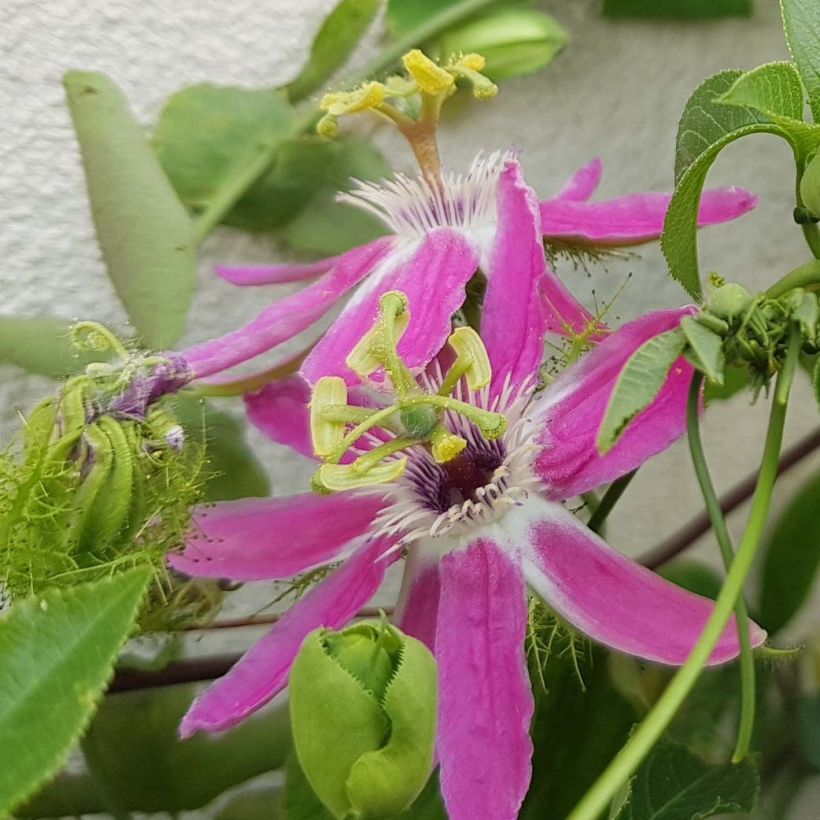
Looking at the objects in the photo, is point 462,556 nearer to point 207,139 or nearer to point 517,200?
point 517,200

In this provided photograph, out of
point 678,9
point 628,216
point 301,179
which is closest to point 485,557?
point 628,216

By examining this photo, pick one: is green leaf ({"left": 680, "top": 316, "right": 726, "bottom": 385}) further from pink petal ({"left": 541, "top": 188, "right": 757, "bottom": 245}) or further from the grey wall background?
the grey wall background

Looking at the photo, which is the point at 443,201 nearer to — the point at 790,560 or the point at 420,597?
the point at 420,597

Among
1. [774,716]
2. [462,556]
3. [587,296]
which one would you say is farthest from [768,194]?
[462,556]

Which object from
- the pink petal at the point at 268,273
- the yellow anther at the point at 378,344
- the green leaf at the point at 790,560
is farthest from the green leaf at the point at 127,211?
the green leaf at the point at 790,560

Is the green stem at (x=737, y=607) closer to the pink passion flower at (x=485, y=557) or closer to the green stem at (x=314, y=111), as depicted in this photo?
the pink passion flower at (x=485, y=557)
